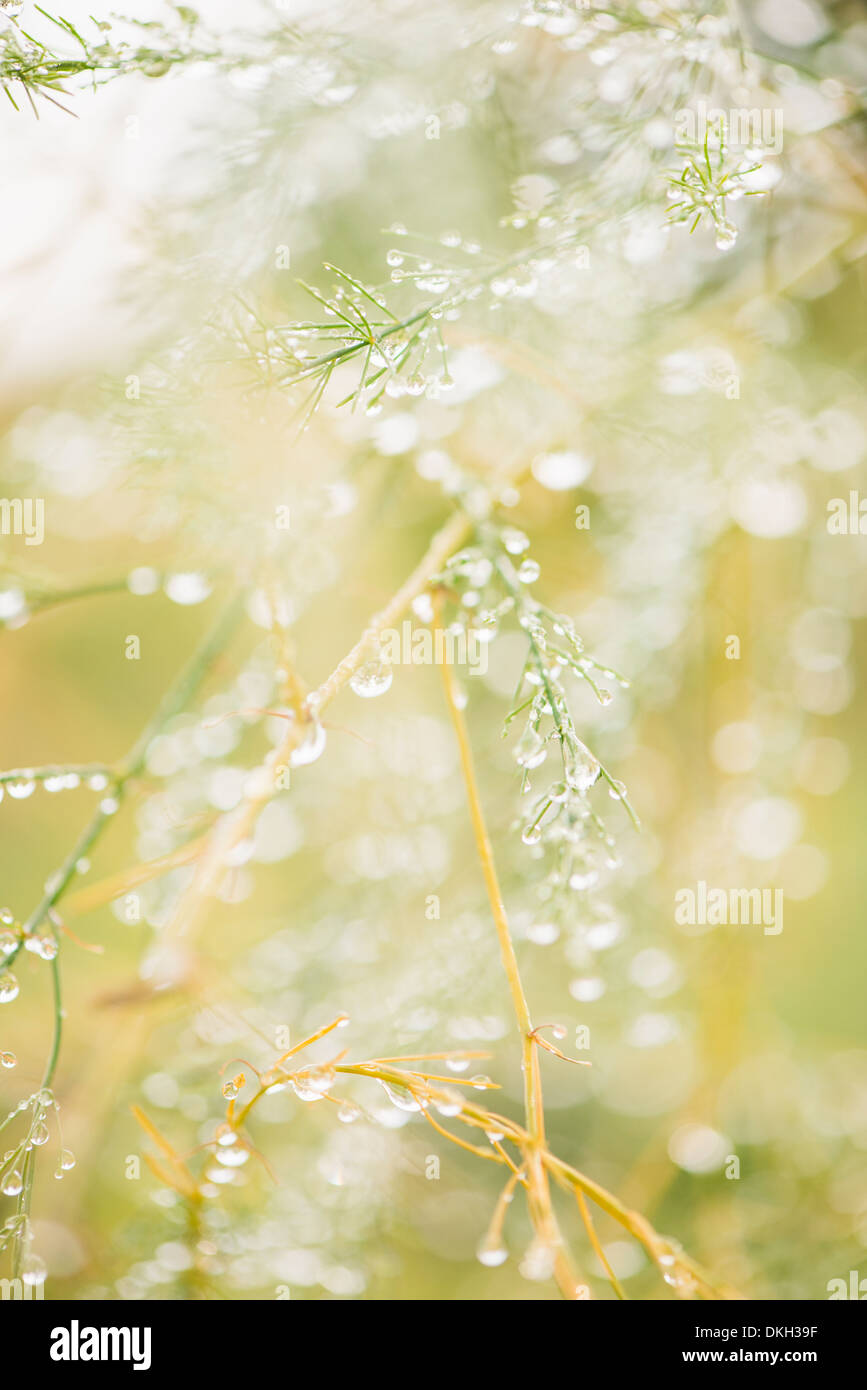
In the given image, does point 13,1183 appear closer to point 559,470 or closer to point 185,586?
point 185,586

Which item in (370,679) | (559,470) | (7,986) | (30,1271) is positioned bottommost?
(30,1271)

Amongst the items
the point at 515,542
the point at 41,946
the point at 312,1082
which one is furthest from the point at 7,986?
the point at 515,542

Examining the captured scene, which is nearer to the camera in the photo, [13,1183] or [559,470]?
[13,1183]

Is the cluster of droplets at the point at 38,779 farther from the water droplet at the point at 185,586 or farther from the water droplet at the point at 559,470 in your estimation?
the water droplet at the point at 559,470

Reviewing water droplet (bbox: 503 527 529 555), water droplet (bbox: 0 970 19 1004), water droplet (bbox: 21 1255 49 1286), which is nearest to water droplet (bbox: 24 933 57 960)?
water droplet (bbox: 0 970 19 1004)

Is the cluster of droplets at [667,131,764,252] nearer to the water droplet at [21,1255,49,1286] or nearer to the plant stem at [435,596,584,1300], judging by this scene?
the plant stem at [435,596,584,1300]

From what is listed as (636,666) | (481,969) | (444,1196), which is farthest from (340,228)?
(444,1196)

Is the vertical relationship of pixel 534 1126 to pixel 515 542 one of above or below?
below

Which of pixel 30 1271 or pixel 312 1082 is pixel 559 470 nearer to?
pixel 312 1082
